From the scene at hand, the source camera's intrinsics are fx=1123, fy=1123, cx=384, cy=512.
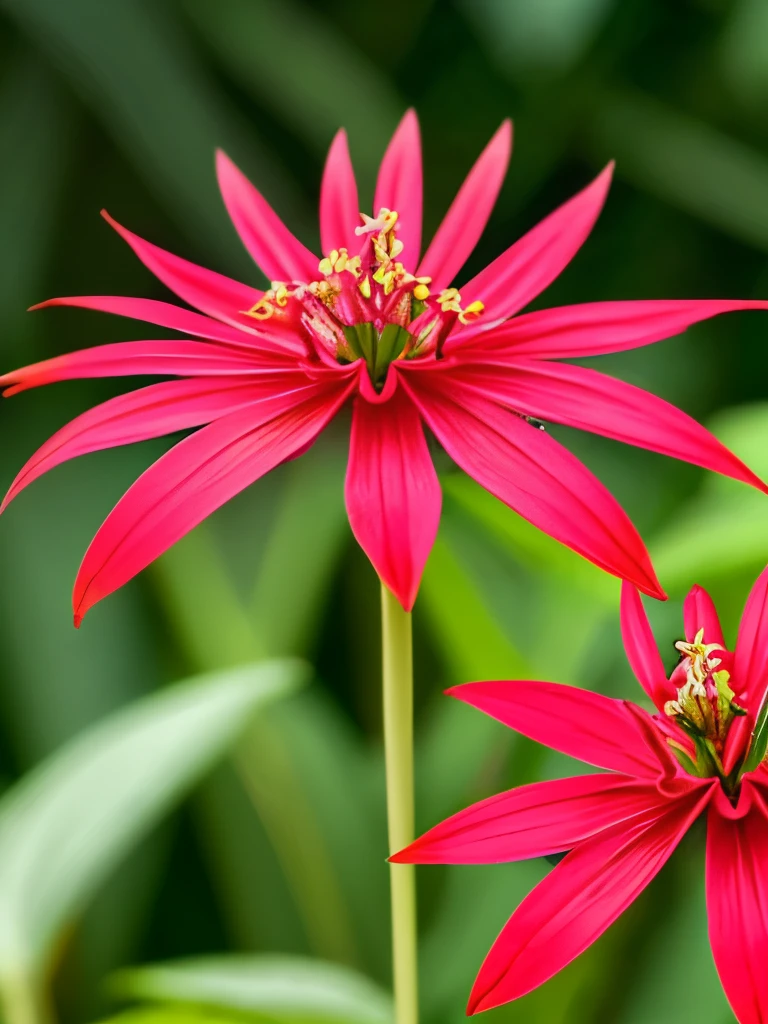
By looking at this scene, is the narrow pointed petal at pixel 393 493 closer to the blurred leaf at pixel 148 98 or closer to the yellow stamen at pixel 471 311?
the yellow stamen at pixel 471 311

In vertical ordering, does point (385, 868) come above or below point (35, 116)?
below

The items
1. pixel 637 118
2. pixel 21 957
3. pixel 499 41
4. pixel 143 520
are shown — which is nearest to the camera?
pixel 143 520

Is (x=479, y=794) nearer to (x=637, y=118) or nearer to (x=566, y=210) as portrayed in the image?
(x=566, y=210)

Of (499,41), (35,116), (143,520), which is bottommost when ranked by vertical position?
(143,520)

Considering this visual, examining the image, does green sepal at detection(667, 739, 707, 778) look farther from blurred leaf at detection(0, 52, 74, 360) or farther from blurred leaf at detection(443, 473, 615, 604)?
blurred leaf at detection(0, 52, 74, 360)

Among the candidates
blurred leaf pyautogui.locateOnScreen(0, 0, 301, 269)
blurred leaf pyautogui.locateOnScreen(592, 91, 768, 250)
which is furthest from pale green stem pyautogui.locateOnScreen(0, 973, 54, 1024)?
blurred leaf pyautogui.locateOnScreen(592, 91, 768, 250)

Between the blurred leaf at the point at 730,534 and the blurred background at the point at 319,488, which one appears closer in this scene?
the blurred leaf at the point at 730,534

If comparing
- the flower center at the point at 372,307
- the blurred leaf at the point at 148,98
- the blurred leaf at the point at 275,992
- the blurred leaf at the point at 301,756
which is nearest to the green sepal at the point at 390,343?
the flower center at the point at 372,307

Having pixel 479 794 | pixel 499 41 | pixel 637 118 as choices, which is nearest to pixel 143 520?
pixel 479 794
